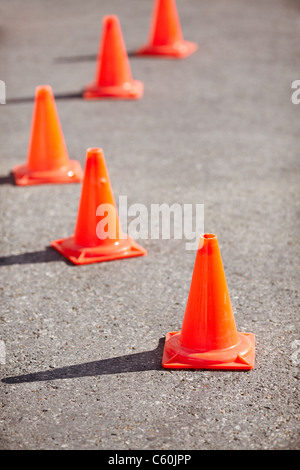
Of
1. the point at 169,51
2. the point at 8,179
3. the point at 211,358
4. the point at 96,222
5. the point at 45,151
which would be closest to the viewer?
the point at 211,358

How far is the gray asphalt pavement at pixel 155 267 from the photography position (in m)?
3.45

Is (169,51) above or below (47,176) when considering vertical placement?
above

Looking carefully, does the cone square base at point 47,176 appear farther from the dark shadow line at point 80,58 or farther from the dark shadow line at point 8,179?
the dark shadow line at point 80,58

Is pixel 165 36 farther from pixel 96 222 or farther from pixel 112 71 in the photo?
pixel 96 222

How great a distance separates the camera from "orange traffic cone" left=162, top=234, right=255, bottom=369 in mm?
3840

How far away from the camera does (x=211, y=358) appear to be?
3852 mm

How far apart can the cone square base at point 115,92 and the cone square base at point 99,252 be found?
418cm

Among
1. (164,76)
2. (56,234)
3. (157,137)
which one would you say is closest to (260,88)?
(164,76)

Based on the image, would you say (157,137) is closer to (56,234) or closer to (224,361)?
(56,234)

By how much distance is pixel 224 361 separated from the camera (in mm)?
3848

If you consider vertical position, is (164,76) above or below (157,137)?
above

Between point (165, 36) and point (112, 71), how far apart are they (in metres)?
2.33

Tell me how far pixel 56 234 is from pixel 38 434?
249cm

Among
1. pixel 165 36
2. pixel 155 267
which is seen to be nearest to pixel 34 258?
pixel 155 267
